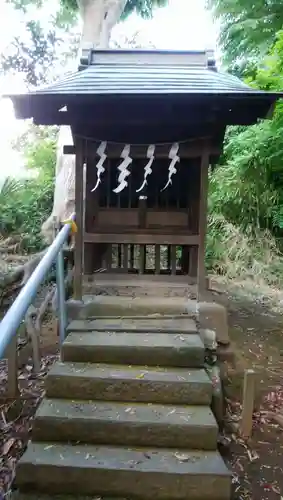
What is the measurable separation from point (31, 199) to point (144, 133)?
6.07 m

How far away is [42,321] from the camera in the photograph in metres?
4.98

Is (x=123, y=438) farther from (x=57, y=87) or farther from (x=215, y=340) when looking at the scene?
(x=57, y=87)

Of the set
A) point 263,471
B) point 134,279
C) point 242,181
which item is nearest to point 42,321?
point 134,279

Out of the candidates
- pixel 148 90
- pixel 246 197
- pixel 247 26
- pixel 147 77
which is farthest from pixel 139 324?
pixel 247 26

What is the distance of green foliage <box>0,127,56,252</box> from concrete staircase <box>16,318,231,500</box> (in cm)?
557

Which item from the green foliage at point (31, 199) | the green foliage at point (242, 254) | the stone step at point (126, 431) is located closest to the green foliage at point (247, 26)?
the green foliage at point (242, 254)

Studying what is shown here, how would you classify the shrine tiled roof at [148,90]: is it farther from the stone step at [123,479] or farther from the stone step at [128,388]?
the stone step at [123,479]

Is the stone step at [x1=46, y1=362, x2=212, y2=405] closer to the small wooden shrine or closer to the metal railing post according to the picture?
the metal railing post

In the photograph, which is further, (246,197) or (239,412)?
(246,197)

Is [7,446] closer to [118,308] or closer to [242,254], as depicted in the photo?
[118,308]

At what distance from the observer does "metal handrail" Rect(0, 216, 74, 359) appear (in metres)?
1.75

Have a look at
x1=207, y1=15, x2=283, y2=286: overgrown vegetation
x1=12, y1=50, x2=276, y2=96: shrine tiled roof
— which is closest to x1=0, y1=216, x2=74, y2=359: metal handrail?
x1=12, y1=50, x2=276, y2=96: shrine tiled roof

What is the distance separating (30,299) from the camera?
88.6 inches

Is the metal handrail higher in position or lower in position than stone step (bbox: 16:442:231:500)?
higher
